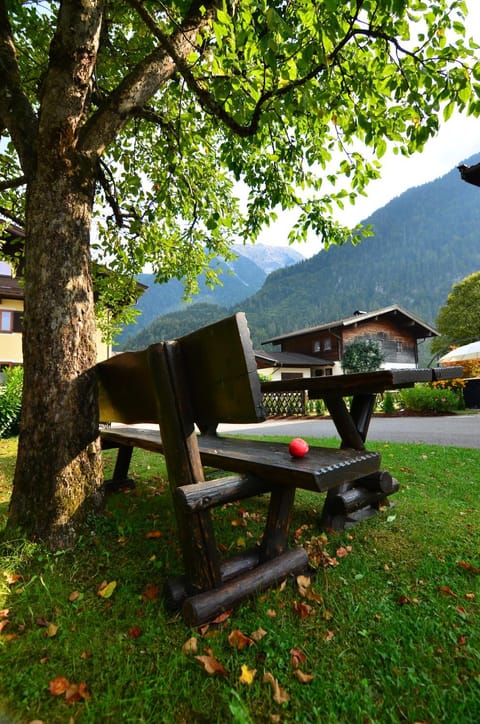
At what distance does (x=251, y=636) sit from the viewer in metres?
1.72

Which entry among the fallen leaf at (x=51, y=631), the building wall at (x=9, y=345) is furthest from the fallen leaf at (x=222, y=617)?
the building wall at (x=9, y=345)

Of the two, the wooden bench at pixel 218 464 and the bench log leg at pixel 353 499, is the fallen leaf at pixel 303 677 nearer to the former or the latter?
the wooden bench at pixel 218 464

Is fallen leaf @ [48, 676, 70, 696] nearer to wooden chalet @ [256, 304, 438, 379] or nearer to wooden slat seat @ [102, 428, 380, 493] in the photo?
wooden slat seat @ [102, 428, 380, 493]

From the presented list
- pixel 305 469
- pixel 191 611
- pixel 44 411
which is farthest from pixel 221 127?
pixel 191 611

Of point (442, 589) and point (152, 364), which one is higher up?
point (152, 364)

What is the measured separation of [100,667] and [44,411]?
1571 mm

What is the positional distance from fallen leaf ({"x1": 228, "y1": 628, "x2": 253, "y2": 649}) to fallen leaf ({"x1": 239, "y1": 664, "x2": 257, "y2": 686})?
0.45 ft

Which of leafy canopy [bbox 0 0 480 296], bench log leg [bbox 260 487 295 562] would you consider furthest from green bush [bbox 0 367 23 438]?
bench log leg [bbox 260 487 295 562]

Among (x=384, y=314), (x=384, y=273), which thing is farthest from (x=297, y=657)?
(x=384, y=273)

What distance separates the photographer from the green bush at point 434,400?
14.1 m

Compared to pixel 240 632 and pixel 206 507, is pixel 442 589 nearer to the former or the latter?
pixel 240 632

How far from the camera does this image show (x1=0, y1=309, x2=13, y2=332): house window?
64.8 feet

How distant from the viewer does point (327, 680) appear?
1473mm

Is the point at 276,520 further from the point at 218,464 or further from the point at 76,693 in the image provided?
the point at 76,693
